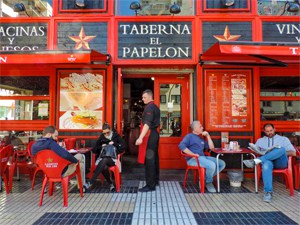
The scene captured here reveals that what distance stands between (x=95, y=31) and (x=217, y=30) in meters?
2.54

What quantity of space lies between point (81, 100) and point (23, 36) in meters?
1.88

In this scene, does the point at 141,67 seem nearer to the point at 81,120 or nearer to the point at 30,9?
the point at 81,120

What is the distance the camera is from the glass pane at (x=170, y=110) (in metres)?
5.58

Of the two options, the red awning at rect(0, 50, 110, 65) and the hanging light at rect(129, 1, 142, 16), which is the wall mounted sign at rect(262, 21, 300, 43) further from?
the red awning at rect(0, 50, 110, 65)

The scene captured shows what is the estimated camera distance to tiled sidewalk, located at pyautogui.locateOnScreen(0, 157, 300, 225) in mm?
3012

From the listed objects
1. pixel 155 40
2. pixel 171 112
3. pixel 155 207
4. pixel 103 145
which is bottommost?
pixel 155 207

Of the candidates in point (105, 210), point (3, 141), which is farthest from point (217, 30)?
point (3, 141)

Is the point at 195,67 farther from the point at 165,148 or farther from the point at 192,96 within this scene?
the point at 165,148

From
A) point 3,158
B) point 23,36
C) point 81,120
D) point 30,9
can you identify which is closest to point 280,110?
point 81,120

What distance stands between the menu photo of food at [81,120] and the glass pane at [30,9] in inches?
86.9

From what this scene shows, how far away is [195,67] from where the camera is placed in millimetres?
5176

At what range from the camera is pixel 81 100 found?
5074 mm

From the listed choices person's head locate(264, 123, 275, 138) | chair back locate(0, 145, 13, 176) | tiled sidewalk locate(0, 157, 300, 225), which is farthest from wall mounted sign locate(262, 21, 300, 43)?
chair back locate(0, 145, 13, 176)

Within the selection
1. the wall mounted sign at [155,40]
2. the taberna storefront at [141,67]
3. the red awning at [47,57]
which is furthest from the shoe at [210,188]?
the red awning at [47,57]
